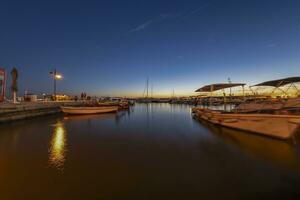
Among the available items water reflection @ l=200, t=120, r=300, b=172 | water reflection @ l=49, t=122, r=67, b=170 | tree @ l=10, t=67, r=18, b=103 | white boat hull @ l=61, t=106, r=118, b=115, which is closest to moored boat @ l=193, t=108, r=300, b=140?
water reflection @ l=200, t=120, r=300, b=172

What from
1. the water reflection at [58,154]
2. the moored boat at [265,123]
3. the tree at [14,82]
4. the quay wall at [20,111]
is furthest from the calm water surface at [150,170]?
the tree at [14,82]

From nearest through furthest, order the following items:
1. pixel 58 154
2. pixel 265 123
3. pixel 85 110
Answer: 1. pixel 58 154
2. pixel 265 123
3. pixel 85 110

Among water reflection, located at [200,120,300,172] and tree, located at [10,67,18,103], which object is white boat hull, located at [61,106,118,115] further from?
water reflection, located at [200,120,300,172]

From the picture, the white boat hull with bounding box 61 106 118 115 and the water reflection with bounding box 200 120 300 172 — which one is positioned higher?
the white boat hull with bounding box 61 106 118 115

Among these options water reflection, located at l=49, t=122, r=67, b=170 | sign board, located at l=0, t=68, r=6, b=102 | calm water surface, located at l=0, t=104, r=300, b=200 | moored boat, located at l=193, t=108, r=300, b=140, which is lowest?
calm water surface, located at l=0, t=104, r=300, b=200

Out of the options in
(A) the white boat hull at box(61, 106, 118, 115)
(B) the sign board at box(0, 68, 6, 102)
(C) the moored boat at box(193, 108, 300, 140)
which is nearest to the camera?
(C) the moored boat at box(193, 108, 300, 140)

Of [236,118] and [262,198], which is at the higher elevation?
[236,118]

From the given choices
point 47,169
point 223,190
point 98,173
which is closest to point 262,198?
point 223,190

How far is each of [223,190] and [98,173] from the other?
4948 millimetres

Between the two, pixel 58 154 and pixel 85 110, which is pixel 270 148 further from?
pixel 85 110

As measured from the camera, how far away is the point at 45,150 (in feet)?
39.9

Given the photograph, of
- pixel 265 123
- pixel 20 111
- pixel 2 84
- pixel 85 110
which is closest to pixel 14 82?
pixel 2 84

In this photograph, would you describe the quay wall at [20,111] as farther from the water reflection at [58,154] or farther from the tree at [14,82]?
the water reflection at [58,154]

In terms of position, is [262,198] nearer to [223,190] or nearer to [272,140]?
[223,190]
